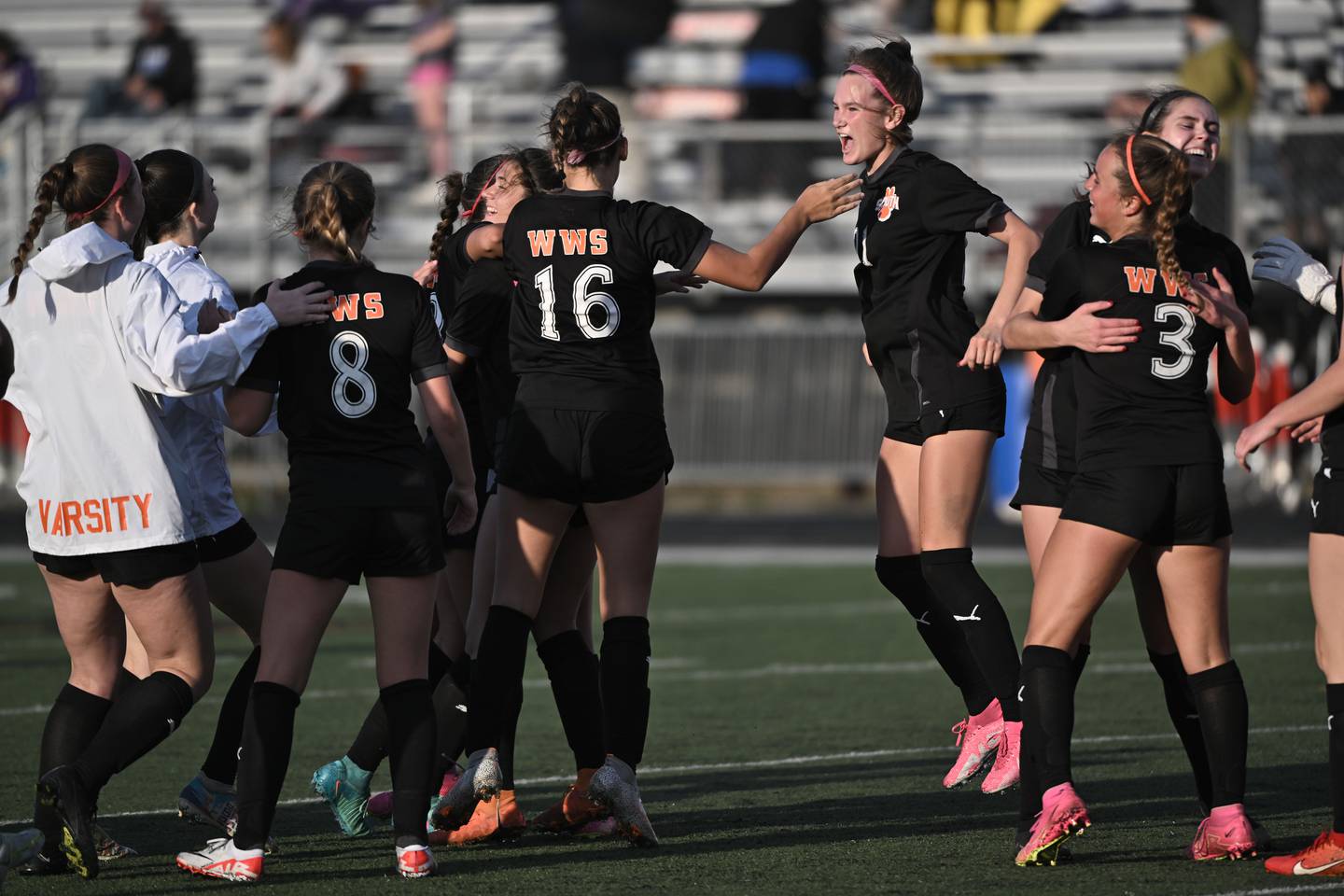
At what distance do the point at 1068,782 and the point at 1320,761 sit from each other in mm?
2158

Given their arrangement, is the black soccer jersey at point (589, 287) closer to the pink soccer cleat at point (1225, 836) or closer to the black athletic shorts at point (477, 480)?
the black athletic shorts at point (477, 480)

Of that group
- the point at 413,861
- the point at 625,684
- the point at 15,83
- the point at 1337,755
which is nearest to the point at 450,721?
the point at 625,684

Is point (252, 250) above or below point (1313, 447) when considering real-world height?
above

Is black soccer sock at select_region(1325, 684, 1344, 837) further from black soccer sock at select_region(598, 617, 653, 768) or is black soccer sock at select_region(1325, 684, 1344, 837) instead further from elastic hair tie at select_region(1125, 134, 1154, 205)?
black soccer sock at select_region(598, 617, 653, 768)

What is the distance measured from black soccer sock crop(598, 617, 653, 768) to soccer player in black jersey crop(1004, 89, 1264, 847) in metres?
1.15

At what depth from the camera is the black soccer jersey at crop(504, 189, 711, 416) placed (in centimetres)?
560

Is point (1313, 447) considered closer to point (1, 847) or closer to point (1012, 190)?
point (1012, 190)

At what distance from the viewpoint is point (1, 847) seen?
16.0 feet

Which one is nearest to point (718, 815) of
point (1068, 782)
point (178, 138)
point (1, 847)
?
point (1068, 782)

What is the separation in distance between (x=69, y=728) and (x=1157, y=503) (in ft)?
10.2

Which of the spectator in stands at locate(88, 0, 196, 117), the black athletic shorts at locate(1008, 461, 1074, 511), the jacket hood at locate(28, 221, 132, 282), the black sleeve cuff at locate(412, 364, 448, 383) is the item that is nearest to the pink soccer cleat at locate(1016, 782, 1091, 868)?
the black athletic shorts at locate(1008, 461, 1074, 511)

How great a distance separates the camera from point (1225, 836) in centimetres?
531

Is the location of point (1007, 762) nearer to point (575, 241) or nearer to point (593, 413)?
point (593, 413)

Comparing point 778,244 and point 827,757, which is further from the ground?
point 778,244
